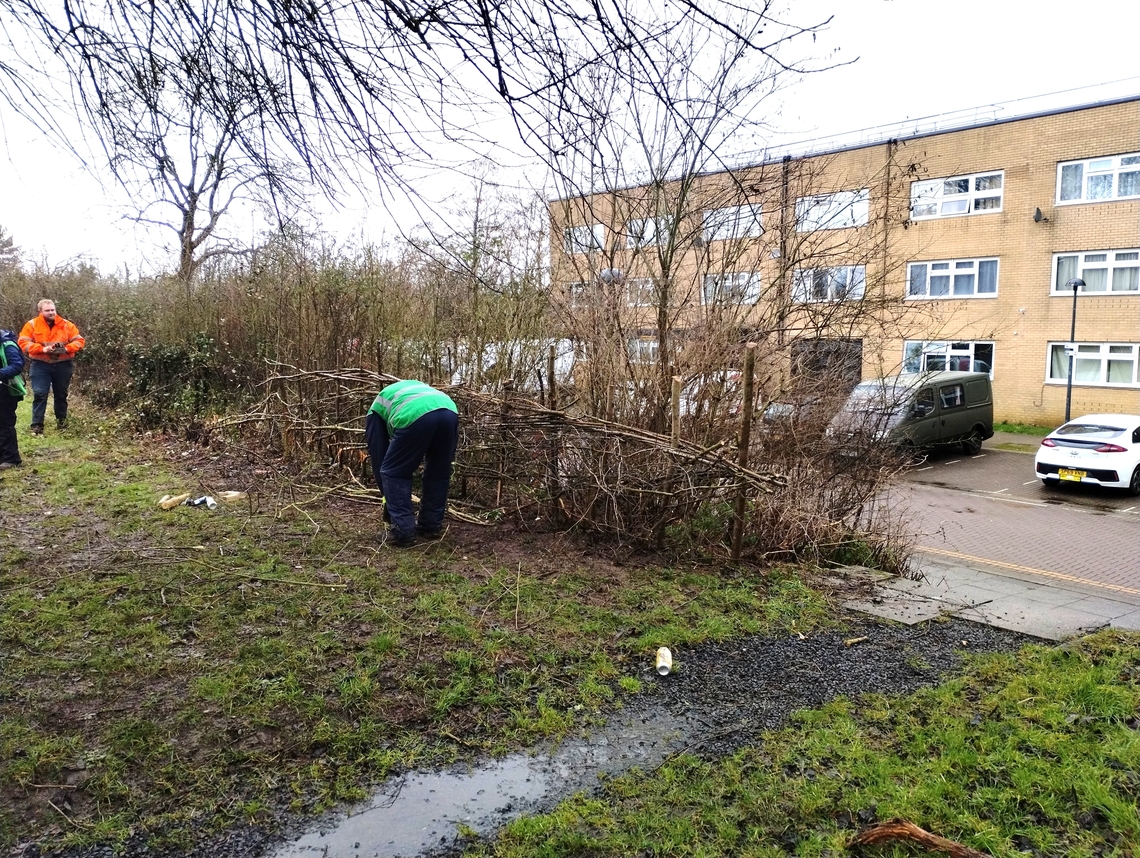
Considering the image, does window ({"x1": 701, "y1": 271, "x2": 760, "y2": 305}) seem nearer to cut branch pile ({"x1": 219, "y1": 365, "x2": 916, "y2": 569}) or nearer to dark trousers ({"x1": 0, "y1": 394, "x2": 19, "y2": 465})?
cut branch pile ({"x1": 219, "y1": 365, "x2": 916, "y2": 569})

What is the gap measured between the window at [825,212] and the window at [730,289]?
92 cm

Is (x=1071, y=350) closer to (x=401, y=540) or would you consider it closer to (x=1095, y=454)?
(x=1095, y=454)

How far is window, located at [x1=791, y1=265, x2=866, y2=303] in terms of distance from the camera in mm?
9031

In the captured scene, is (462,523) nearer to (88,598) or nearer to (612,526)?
(612,526)

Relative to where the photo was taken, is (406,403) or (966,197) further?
(966,197)

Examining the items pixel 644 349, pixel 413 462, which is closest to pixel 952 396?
pixel 644 349

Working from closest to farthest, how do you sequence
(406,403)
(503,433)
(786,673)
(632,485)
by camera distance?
(786,673) → (406,403) → (632,485) → (503,433)

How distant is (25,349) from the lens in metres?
10.3

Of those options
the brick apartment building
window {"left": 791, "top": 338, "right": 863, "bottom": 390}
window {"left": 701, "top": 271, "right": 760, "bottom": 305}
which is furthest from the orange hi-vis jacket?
window {"left": 791, "top": 338, "right": 863, "bottom": 390}

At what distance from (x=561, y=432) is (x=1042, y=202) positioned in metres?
23.0

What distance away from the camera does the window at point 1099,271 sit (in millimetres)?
22250

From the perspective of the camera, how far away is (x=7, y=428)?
8.59m

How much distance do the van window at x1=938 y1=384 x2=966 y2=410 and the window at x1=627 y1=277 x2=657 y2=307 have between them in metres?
13.5

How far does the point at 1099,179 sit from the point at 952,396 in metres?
8.93
